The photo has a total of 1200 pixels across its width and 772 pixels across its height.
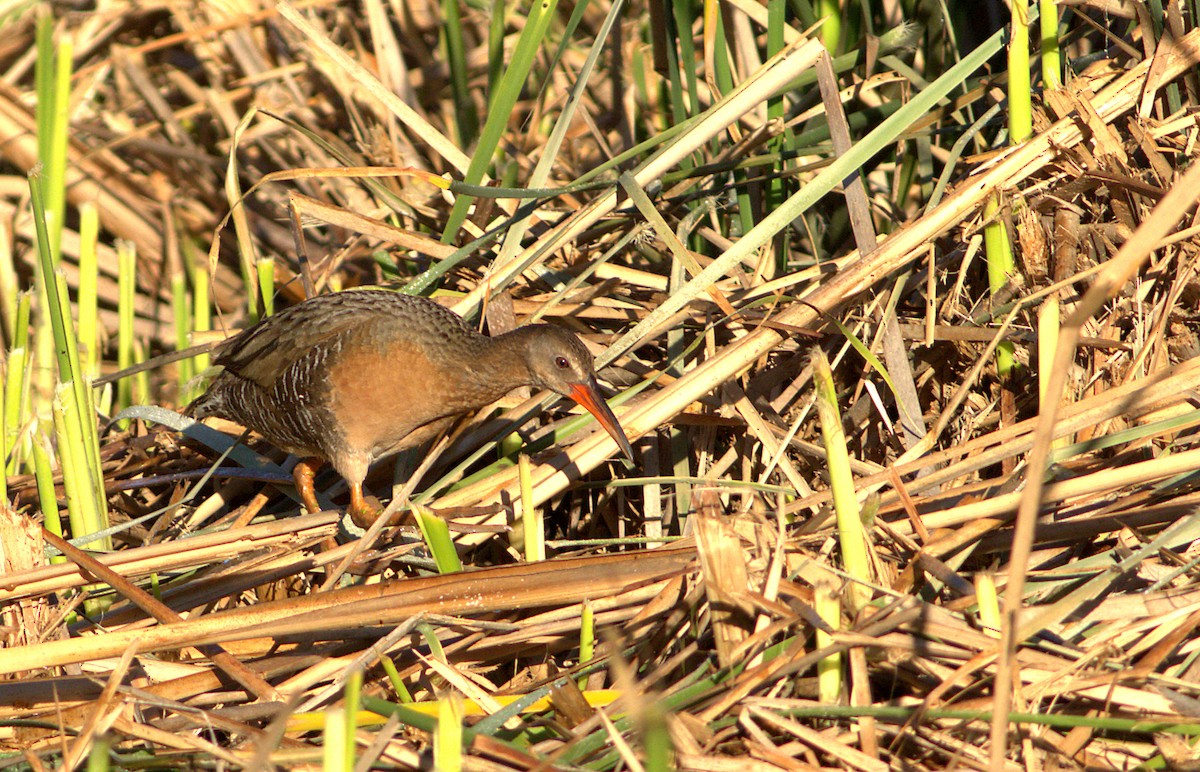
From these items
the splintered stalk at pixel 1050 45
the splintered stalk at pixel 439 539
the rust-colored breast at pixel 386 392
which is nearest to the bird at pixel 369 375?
the rust-colored breast at pixel 386 392

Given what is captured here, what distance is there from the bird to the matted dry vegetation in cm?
14

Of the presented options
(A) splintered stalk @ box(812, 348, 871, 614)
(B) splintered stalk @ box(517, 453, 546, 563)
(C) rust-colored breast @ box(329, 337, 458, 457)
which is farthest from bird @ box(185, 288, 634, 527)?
(A) splintered stalk @ box(812, 348, 871, 614)

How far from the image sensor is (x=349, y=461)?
3723 millimetres

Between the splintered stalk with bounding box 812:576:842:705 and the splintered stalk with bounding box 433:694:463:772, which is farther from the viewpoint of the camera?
the splintered stalk with bounding box 812:576:842:705

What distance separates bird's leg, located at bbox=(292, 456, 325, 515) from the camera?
12.1ft

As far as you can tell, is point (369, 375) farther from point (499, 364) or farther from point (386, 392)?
point (499, 364)

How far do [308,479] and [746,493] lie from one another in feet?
4.91

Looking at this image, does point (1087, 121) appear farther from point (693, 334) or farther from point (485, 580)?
point (485, 580)

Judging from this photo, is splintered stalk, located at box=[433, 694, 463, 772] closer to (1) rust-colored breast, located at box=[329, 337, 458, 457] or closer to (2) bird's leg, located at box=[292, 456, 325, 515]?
(2) bird's leg, located at box=[292, 456, 325, 515]

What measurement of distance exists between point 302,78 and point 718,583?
3936 millimetres

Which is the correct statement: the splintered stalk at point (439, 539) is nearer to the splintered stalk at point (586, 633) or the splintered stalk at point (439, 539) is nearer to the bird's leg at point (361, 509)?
the splintered stalk at point (586, 633)

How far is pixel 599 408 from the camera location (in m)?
3.28

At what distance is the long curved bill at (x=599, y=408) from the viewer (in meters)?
3.13

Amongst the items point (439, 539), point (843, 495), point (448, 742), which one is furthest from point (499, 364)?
point (448, 742)
